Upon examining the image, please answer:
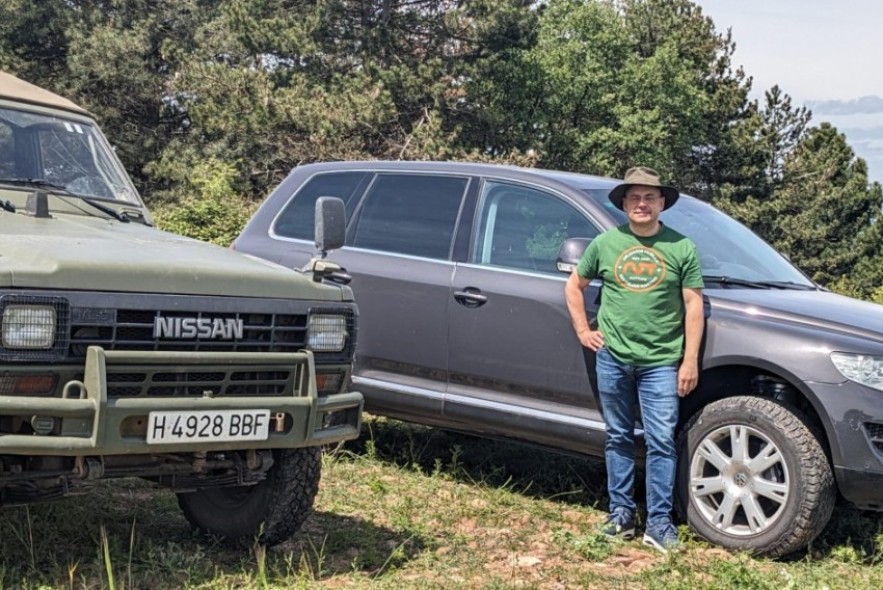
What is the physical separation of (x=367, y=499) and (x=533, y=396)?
3.61 feet

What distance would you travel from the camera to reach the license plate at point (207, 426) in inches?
160

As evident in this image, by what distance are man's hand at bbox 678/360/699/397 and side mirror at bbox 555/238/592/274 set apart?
0.80 metres

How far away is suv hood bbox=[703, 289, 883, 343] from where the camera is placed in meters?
5.43

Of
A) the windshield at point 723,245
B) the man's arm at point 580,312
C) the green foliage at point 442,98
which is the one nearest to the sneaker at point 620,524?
the man's arm at point 580,312

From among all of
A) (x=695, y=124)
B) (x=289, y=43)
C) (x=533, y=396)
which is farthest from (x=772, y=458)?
(x=695, y=124)

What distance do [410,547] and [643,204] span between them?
6.86ft

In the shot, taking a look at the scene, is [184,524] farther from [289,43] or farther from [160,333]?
[289,43]

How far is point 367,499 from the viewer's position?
623 centimetres

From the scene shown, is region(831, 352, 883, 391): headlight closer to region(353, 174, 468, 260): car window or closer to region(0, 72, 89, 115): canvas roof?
region(353, 174, 468, 260): car window

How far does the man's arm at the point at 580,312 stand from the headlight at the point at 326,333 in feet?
5.03

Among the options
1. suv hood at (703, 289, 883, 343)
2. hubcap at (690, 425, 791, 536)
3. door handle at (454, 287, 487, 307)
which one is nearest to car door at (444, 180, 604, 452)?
door handle at (454, 287, 487, 307)

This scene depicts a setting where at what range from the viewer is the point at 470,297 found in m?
6.44

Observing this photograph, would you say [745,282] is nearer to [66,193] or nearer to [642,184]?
[642,184]

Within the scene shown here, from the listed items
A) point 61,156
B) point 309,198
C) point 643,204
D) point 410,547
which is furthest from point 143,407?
point 309,198
